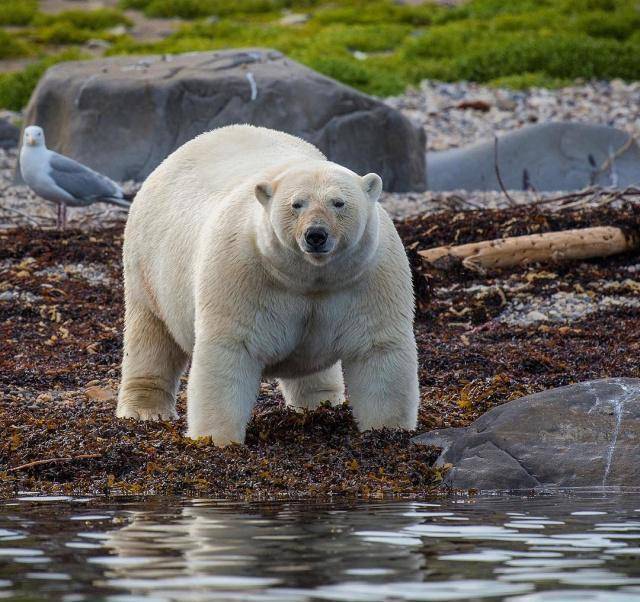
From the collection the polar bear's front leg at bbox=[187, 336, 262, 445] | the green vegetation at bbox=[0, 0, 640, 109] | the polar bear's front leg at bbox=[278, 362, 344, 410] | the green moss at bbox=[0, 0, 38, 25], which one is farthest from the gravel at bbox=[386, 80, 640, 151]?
the green moss at bbox=[0, 0, 38, 25]

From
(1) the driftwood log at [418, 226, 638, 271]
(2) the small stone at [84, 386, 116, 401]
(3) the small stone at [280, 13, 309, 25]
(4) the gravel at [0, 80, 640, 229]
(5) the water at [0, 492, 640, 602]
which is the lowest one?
(5) the water at [0, 492, 640, 602]

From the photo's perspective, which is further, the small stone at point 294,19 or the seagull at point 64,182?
the small stone at point 294,19

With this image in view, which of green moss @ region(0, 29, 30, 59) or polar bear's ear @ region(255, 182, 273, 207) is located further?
green moss @ region(0, 29, 30, 59)

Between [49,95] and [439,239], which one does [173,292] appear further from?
[49,95]

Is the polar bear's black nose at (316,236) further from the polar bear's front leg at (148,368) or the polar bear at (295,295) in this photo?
the polar bear's front leg at (148,368)

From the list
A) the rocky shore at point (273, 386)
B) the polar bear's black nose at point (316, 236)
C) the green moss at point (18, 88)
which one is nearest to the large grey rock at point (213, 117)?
the rocky shore at point (273, 386)

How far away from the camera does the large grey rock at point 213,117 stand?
14.2 meters

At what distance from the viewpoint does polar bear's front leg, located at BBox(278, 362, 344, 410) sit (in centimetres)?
649

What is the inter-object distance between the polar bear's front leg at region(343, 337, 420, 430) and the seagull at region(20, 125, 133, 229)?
635cm

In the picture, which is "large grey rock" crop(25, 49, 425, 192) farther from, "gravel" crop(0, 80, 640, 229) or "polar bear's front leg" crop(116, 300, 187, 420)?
"polar bear's front leg" crop(116, 300, 187, 420)

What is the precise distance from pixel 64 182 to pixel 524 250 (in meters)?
4.09

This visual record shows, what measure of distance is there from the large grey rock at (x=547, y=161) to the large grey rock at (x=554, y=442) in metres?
9.19

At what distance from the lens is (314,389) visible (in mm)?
6500

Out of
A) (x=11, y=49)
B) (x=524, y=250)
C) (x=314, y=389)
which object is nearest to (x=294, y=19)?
(x=11, y=49)
